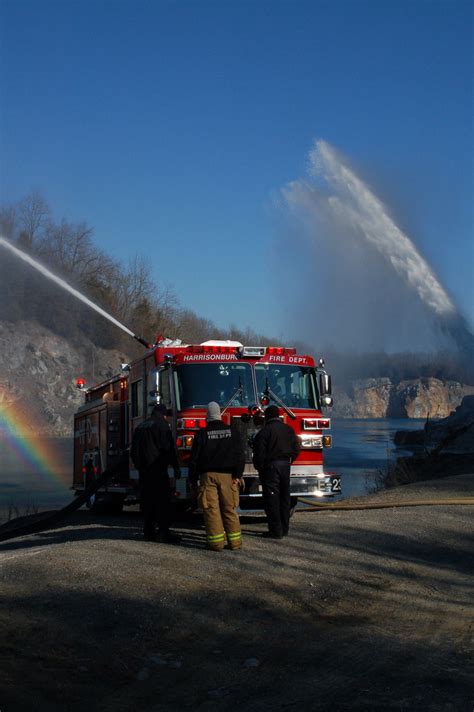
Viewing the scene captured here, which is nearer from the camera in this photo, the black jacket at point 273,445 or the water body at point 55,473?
the black jacket at point 273,445

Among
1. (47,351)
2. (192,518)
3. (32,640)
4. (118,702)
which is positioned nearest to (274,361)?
(192,518)

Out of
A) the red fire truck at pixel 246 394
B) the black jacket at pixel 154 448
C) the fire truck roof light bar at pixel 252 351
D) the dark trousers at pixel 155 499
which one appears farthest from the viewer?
the fire truck roof light bar at pixel 252 351

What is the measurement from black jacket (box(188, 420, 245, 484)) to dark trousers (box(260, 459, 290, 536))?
120 centimetres

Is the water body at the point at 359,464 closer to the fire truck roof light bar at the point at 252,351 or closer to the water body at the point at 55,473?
the water body at the point at 55,473

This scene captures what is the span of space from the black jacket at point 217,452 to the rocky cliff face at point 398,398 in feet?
449

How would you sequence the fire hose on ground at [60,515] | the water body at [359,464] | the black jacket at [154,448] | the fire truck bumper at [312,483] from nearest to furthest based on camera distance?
the black jacket at [154,448] → the fire truck bumper at [312,483] → the fire hose on ground at [60,515] → the water body at [359,464]

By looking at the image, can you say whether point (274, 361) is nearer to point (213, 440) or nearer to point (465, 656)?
point (213, 440)

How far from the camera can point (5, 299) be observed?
88.5m

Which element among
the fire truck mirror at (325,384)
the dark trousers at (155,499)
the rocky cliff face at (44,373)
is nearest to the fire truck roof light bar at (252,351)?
the fire truck mirror at (325,384)

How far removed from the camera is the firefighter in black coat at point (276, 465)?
41.8 feet

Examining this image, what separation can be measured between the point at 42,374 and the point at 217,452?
73240mm

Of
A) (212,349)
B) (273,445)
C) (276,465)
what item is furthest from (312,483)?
(212,349)

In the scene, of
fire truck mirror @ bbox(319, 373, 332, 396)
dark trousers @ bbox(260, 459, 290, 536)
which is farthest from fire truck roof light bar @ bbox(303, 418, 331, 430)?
dark trousers @ bbox(260, 459, 290, 536)

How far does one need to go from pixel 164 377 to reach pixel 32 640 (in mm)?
8328
